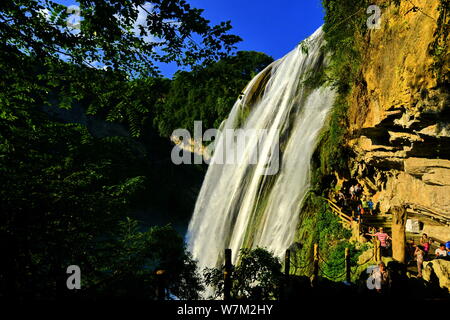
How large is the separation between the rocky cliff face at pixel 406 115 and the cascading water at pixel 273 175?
102 inches

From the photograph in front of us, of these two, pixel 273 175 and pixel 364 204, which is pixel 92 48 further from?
pixel 364 204

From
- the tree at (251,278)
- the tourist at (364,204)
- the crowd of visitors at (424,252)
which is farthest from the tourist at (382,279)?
the tourist at (364,204)

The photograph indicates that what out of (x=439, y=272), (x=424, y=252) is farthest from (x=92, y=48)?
(x=424, y=252)

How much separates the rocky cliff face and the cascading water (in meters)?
2.59

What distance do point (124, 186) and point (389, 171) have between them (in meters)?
11.6

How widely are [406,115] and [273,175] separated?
21.5 ft

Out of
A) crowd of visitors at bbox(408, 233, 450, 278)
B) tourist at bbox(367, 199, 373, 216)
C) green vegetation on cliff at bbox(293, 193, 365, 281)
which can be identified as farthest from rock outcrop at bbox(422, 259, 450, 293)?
tourist at bbox(367, 199, 373, 216)

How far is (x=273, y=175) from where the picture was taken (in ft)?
44.3

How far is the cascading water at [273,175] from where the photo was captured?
12.8 m

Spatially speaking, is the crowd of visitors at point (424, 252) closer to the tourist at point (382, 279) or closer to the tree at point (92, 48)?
the tourist at point (382, 279)

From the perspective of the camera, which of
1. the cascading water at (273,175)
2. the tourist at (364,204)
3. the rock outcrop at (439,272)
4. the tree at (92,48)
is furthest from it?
the tourist at (364,204)

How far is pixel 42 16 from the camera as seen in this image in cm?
338
